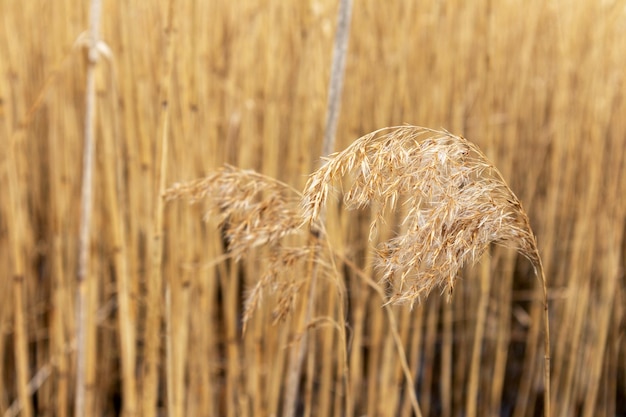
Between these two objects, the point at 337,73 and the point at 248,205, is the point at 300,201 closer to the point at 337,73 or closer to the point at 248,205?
the point at 248,205

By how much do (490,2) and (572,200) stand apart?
721 millimetres

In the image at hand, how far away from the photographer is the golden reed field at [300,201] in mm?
696

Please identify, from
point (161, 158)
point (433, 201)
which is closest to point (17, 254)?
point (161, 158)

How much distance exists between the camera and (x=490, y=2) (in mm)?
1219

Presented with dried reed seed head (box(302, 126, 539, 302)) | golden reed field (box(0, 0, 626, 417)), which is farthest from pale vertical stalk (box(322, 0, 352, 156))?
dried reed seed head (box(302, 126, 539, 302))

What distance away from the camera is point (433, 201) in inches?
21.3

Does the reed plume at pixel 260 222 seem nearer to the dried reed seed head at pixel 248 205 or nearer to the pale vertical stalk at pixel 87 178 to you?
the dried reed seed head at pixel 248 205

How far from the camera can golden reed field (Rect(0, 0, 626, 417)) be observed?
0.70 metres

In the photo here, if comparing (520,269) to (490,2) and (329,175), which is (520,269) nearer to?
(490,2)

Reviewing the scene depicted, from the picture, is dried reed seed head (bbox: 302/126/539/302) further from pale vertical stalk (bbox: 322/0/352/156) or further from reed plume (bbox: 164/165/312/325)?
pale vertical stalk (bbox: 322/0/352/156)

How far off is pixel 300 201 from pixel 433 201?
0.14 metres

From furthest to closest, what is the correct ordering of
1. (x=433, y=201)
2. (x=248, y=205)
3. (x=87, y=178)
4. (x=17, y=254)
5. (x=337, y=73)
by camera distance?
(x=17, y=254) < (x=87, y=178) < (x=337, y=73) < (x=248, y=205) < (x=433, y=201)

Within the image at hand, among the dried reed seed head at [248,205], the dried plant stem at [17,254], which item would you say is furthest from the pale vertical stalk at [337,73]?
the dried plant stem at [17,254]

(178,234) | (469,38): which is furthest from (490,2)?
(178,234)
